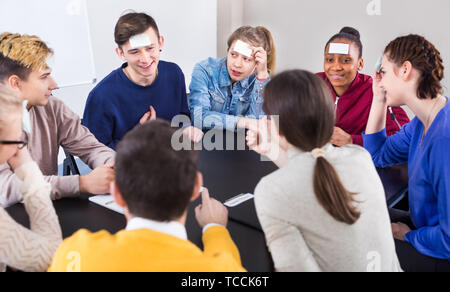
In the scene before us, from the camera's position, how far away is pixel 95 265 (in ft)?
2.15

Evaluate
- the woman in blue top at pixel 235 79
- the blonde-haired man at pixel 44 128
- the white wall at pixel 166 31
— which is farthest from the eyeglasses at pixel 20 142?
the white wall at pixel 166 31

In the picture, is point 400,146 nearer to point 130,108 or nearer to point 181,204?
point 181,204

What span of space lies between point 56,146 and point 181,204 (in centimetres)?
102

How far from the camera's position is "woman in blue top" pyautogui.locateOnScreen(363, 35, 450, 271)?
3.63ft

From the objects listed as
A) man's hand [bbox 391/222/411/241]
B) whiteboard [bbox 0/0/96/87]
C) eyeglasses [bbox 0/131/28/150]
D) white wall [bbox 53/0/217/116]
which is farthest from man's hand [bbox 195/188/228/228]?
white wall [bbox 53/0/217/116]

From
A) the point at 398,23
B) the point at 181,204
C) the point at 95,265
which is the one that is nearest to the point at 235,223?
the point at 181,204

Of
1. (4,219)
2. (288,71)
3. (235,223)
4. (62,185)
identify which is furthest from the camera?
(62,185)

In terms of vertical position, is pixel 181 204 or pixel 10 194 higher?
pixel 181 204

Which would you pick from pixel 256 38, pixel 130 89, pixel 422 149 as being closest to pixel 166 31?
pixel 256 38

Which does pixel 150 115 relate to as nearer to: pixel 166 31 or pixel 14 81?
pixel 14 81

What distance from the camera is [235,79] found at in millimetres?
2188

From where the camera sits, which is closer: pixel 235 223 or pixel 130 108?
pixel 235 223

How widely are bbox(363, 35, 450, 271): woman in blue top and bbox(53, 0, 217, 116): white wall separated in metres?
2.36
